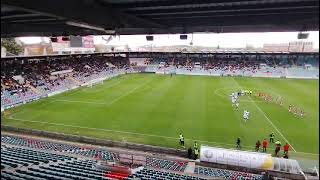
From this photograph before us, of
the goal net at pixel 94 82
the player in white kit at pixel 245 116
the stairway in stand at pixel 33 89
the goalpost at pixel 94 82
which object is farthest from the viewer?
the goal net at pixel 94 82

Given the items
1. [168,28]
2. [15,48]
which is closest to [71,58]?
[15,48]

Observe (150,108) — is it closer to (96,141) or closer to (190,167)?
(96,141)

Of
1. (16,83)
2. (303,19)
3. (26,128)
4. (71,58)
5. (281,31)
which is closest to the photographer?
(303,19)

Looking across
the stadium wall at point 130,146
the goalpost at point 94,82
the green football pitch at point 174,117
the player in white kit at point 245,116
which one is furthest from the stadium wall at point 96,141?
the goalpost at point 94,82

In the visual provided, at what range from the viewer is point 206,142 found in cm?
1944

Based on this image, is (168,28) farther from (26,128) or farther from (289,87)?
(289,87)

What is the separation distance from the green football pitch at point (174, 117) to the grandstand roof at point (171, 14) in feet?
28.3

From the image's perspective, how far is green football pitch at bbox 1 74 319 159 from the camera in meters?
20.3

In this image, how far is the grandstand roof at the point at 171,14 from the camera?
759cm

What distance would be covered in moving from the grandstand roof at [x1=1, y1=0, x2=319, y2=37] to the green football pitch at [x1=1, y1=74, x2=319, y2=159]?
8635mm

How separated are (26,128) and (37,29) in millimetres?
10053

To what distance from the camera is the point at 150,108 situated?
28266 mm

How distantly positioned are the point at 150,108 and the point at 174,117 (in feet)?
12.7

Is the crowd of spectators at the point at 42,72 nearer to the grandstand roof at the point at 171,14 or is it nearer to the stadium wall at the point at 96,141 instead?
the stadium wall at the point at 96,141
